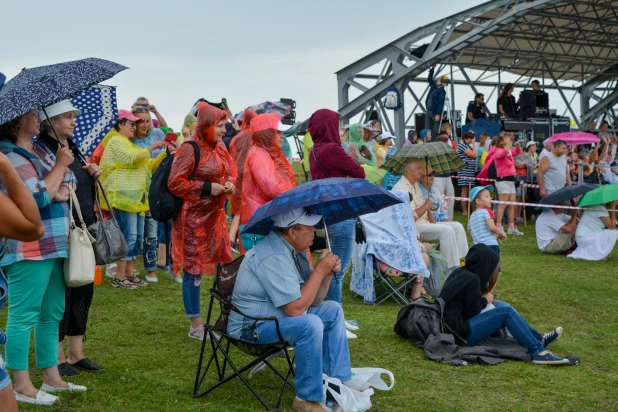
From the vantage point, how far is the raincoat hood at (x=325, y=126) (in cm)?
632

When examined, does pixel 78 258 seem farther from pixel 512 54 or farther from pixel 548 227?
pixel 512 54

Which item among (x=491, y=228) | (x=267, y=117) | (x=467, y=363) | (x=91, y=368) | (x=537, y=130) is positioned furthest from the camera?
(x=537, y=130)

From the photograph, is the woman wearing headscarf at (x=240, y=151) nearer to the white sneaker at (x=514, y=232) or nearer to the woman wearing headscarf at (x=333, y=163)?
the woman wearing headscarf at (x=333, y=163)

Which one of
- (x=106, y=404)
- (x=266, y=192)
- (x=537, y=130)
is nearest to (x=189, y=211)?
(x=266, y=192)

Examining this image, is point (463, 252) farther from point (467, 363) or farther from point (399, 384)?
point (399, 384)

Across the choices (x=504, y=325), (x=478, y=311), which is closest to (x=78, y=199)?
(x=478, y=311)

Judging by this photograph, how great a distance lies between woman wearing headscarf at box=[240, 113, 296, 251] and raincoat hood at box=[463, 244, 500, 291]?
1.47m

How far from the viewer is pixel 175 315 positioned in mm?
6848

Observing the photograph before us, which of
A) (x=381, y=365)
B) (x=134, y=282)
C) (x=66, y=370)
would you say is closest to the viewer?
(x=66, y=370)

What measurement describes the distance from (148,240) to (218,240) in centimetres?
269

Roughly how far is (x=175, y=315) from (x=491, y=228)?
11.5ft

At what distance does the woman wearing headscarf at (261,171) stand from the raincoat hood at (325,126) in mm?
422

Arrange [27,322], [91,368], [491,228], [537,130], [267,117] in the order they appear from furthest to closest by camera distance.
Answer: [537,130] → [491,228] → [267,117] → [91,368] → [27,322]

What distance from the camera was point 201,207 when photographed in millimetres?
5766
